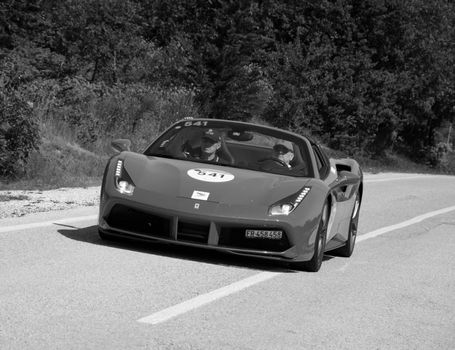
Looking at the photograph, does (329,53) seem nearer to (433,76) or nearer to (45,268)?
(433,76)

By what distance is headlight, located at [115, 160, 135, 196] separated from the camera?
8.28m

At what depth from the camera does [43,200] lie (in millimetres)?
12469

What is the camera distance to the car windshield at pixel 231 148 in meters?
9.22

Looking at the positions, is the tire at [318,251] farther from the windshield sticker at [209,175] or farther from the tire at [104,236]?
the tire at [104,236]

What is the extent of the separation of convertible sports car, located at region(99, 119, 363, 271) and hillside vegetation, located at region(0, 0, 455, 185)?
6129 millimetres

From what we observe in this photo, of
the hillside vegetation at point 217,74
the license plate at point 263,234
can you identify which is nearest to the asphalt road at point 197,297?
the license plate at point 263,234

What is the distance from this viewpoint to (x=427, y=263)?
10422 millimetres

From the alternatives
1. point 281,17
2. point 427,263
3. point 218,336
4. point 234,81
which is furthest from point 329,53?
point 218,336

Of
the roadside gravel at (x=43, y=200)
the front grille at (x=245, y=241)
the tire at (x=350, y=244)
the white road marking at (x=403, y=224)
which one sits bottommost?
the white road marking at (x=403, y=224)

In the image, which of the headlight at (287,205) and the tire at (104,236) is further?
the tire at (104,236)

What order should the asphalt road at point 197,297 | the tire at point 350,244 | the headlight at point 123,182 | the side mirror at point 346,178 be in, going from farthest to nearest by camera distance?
the tire at point 350,244
the side mirror at point 346,178
the headlight at point 123,182
the asphalt road at point 197,297

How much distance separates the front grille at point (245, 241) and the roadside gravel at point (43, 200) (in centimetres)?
313

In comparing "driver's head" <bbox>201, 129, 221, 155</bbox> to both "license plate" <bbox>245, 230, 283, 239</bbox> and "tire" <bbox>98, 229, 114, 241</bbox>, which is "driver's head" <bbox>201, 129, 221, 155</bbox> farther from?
"license plate" <bbox>245, 230, 283, 239</bbox>

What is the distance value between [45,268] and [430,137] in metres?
42.4
